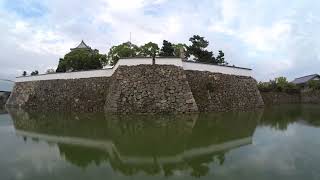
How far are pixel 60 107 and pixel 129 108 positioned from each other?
23.8 feet

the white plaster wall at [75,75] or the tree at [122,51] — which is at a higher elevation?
the tree at [122,51]

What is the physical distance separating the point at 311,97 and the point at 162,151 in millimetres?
29054

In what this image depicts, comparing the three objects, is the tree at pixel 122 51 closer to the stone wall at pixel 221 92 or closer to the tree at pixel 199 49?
the tree at pixel 199 49

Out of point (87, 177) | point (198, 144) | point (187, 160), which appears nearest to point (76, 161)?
point (87, 177)

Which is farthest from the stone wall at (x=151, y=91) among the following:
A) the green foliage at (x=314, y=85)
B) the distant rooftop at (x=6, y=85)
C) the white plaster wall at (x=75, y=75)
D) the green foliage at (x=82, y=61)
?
the distant rooftop at (x=6, y=85)

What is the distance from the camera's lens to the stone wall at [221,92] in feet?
64.0

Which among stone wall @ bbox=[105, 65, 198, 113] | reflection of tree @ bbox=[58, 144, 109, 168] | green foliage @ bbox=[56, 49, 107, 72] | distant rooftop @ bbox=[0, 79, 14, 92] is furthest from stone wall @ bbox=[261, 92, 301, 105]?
distant rooftop @ bbox=[0, 79, 14, 92]

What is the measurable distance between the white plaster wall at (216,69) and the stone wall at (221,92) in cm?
22

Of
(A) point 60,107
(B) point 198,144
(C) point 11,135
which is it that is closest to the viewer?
(B) point 198,144

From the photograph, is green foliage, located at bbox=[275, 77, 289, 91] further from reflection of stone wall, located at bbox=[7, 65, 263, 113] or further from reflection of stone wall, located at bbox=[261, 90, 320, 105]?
reflection of stone wall, located at bbox=[7, 65, 263, 113]

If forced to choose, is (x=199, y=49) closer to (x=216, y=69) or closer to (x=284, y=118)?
(x=216, y=69)

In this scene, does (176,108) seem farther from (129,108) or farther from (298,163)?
(298,163)

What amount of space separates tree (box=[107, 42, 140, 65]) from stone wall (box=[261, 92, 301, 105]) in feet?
39.4

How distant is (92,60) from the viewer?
32188mm
